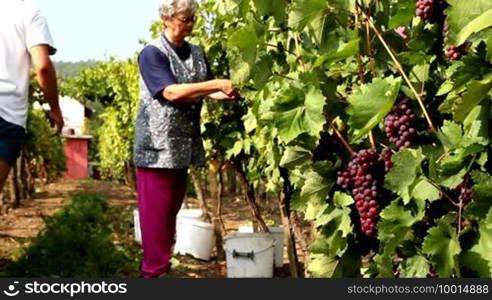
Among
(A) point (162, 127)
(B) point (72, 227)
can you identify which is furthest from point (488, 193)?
(B) point (72, 227)

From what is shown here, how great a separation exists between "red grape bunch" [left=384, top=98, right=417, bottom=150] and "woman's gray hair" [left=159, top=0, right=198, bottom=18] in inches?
88.9

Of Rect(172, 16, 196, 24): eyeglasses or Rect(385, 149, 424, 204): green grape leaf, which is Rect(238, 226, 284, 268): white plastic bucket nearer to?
Rect(172, 16, 196, 24): eyeglasses

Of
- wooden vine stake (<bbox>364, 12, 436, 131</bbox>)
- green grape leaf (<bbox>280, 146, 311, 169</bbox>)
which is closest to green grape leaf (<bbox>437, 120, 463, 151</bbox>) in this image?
wooden vine stake (<bbox>364, 12, 436, 131</bbox>)

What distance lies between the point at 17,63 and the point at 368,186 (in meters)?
2.37

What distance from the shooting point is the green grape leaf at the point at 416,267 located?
172cm

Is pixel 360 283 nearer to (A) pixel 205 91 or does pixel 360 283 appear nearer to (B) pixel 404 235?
(B) pixel 404 235

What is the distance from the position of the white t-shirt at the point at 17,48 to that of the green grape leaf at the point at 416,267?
236 centimetres

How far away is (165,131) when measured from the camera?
389 cm

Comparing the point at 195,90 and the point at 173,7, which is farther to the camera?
the point at 173,7

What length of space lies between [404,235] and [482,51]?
0.46m

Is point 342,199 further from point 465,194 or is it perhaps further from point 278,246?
point 278,246

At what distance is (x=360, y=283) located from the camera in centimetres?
186

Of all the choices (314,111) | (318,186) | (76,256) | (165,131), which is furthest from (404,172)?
(76,256)

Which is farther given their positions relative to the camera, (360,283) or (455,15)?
(360,283)
